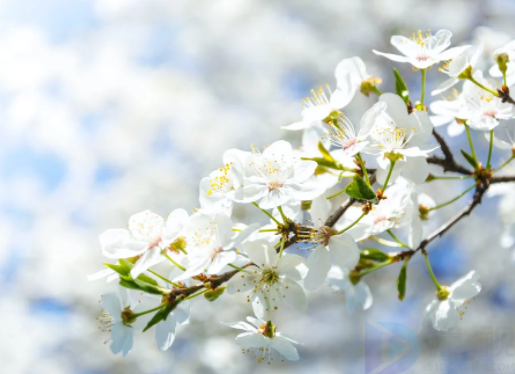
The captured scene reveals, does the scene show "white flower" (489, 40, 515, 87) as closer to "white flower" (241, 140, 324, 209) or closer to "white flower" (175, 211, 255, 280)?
"white flower" (241, 140, 324, 209)

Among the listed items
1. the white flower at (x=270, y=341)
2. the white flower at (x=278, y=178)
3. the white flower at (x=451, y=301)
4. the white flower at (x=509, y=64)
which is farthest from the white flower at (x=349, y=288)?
the white flower at (x=509, y=64)

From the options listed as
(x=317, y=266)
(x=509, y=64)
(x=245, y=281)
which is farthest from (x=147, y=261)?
(x=509, y=64)

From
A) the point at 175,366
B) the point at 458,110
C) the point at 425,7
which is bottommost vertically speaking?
the point at 175,366

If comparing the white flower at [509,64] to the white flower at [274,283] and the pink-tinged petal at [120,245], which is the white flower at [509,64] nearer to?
the white flower at [274,283]

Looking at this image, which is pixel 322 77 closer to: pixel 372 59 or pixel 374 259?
→ pixel 372 59

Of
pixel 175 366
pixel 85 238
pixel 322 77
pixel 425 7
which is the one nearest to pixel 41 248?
pixel 85 238

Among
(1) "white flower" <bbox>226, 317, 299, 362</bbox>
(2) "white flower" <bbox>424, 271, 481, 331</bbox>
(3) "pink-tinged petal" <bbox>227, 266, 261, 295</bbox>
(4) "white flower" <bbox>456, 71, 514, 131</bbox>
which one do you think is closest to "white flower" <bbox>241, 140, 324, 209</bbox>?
(3) "pink-tinged petal" <bbox>227, 266, 261, 295</bbox>
